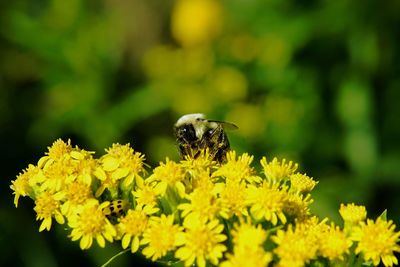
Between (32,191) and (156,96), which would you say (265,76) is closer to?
(156,96)

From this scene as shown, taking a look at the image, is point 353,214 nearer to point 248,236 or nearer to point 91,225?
point 248,236

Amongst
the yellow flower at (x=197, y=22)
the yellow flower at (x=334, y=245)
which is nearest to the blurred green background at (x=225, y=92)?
the yellow flower at (x=197, y=22)

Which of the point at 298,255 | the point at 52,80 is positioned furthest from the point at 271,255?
the point at 52,80

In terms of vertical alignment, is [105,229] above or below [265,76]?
below

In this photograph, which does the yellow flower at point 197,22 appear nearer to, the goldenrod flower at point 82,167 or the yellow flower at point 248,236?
the goldenrod flower at point 82,167

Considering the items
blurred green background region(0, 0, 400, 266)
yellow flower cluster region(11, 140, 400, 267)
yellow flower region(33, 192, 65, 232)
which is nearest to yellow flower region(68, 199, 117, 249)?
yellow flower cluster region(11, 140, 400, 267)

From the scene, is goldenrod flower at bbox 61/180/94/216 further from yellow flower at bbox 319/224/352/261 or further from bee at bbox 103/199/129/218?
yellow flower at bbox 319/224/352/261
